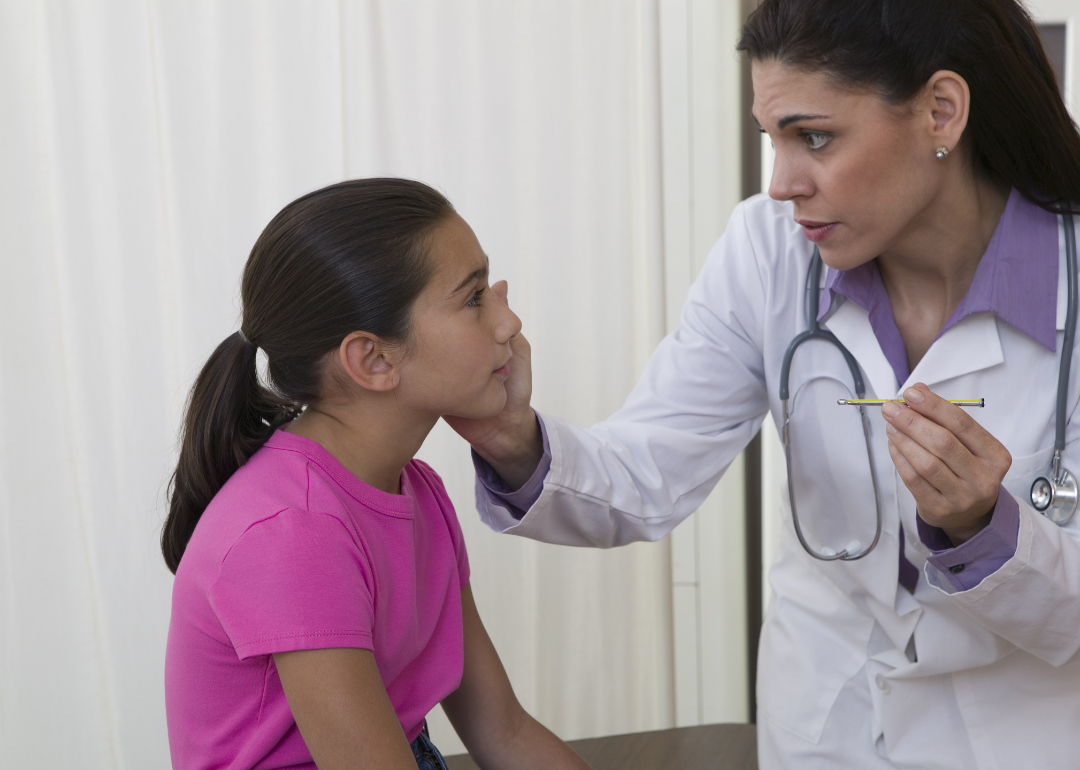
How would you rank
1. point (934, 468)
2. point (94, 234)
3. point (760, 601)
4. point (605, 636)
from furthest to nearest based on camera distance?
point (760, 601), point (605, 636), point (94, 234), point (934, 468)

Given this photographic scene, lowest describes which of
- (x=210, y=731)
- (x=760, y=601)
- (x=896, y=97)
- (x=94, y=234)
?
(x=760, y=601)

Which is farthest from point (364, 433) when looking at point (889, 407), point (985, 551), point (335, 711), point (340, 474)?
point (985, 551)

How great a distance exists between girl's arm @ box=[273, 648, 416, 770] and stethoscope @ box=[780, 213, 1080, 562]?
62 centimetres

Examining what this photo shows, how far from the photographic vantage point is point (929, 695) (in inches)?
49.4

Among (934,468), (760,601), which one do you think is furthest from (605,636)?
(934,468)

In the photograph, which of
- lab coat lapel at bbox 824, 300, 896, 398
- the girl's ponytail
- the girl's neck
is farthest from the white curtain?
lab coat lapel at bbox 824, 300, 896, 398

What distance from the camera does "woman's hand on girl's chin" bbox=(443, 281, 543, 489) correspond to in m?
1.20

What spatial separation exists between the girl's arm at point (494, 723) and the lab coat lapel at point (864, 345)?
60 centimetres

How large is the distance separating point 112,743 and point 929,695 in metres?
1.34

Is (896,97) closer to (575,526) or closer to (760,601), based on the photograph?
(575,526)

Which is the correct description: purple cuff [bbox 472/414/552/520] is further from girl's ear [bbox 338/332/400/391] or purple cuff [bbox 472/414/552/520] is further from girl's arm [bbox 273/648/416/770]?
girl's arm [bbox 273/648/416/770]

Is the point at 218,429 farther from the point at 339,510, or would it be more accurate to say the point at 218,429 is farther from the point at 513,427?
the point at 513,427

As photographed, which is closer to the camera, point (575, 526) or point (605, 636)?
point (575, 526)

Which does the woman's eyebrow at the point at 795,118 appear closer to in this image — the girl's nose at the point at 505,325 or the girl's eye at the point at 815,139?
the girl's eye at the point at 815,139
